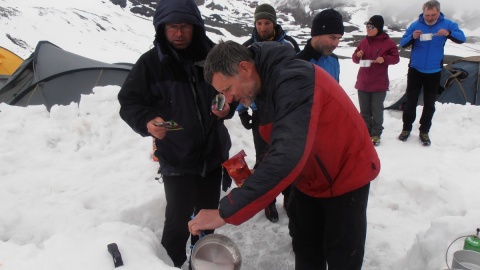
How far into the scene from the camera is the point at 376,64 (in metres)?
5.25

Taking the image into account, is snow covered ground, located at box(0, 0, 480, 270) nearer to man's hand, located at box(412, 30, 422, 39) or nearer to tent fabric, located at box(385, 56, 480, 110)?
tent fabric, located at box(385, 56, 480, 110)

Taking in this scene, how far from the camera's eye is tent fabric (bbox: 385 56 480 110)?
7477 mm

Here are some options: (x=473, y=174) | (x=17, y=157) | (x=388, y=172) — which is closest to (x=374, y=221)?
(x=388, y=172)

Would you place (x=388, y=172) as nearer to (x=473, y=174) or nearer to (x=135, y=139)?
(x=473, y=174)

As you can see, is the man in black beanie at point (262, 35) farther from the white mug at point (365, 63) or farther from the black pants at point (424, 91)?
the black pants at point (424, 91)

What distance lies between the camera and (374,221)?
3.73 metres

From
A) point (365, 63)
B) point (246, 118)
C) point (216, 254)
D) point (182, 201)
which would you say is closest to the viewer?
point (216, 254)

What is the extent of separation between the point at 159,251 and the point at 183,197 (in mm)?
382

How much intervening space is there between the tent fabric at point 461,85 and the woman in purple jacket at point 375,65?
93.5 inches

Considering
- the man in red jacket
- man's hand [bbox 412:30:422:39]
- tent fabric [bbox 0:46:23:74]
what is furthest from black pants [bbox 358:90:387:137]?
tent fabric [bbox 0:46:23:74]

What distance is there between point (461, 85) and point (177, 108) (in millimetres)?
7288

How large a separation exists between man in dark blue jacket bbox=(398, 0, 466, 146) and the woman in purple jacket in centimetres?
26

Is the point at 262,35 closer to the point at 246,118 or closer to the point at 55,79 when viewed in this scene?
the point at 246,118

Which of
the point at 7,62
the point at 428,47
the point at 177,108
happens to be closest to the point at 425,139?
the point at 428,47
